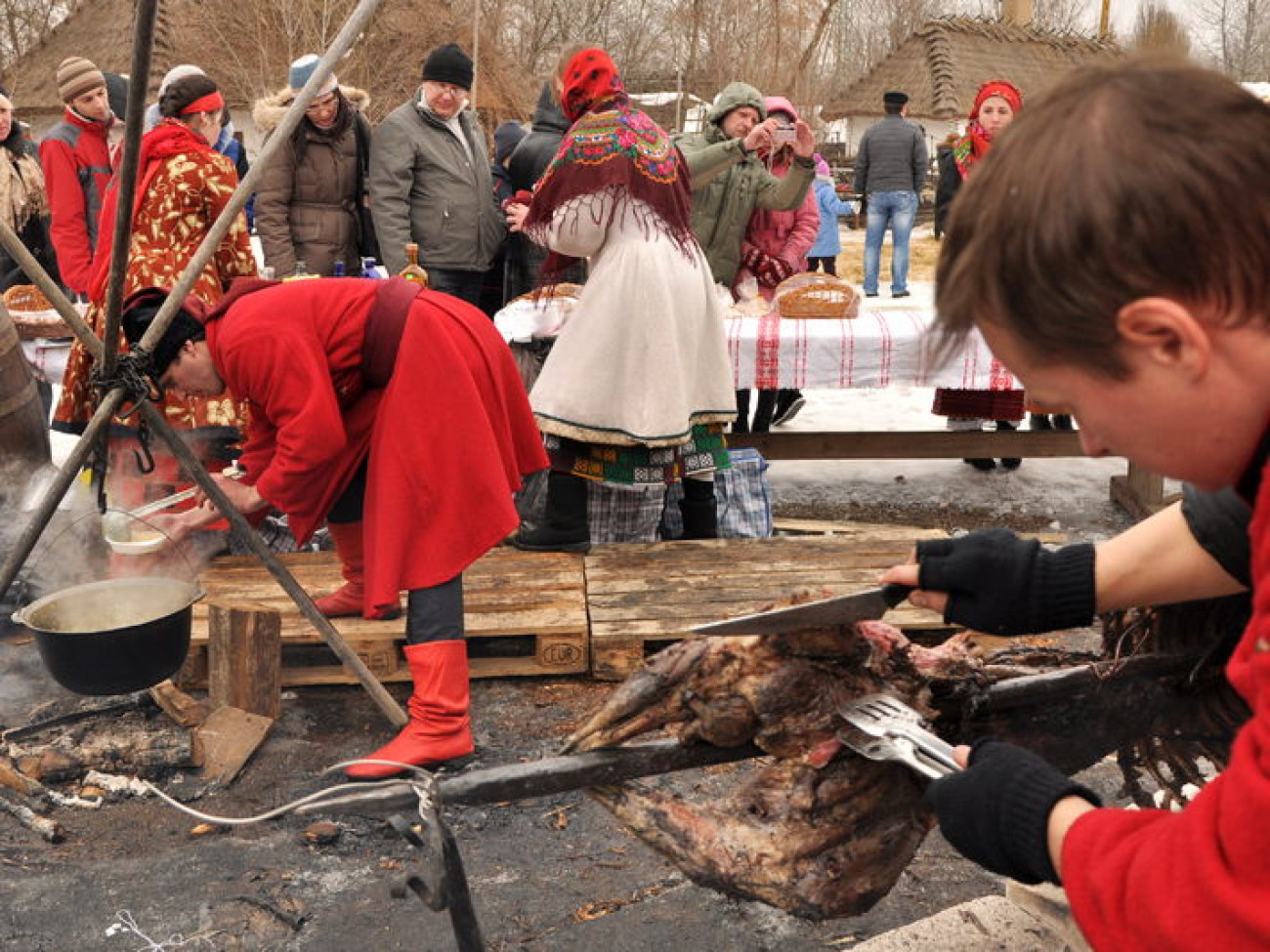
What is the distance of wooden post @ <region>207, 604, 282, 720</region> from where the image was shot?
3.70 meters

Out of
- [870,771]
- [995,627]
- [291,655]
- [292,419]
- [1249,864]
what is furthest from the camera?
[291,655]

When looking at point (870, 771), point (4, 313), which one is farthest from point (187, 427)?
point (870, 771)

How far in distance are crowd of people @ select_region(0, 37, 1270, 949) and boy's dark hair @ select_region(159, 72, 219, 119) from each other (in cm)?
1

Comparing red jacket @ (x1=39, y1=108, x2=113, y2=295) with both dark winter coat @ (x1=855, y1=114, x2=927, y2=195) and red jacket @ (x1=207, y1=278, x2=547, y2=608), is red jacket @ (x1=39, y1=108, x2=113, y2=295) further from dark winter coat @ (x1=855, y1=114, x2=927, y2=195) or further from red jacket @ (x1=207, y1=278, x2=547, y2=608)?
dark winter coat @ (x1=855, y1=114, x2=927, y2=195)

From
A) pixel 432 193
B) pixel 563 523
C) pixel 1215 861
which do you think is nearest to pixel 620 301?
pixel 563 523

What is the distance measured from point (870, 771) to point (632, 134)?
2.98 m

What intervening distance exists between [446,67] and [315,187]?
0.96 metres

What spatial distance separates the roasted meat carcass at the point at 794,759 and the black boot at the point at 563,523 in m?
2.80

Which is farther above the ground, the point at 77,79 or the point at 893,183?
the point at 77,79

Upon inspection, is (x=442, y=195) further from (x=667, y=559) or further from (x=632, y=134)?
(x=667, y=559)

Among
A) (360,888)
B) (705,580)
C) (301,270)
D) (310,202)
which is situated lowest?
(360,888)

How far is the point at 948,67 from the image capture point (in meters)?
29.7

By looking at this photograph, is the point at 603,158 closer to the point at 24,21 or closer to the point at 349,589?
the point at 349,589

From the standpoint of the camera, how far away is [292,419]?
10.4 feet
